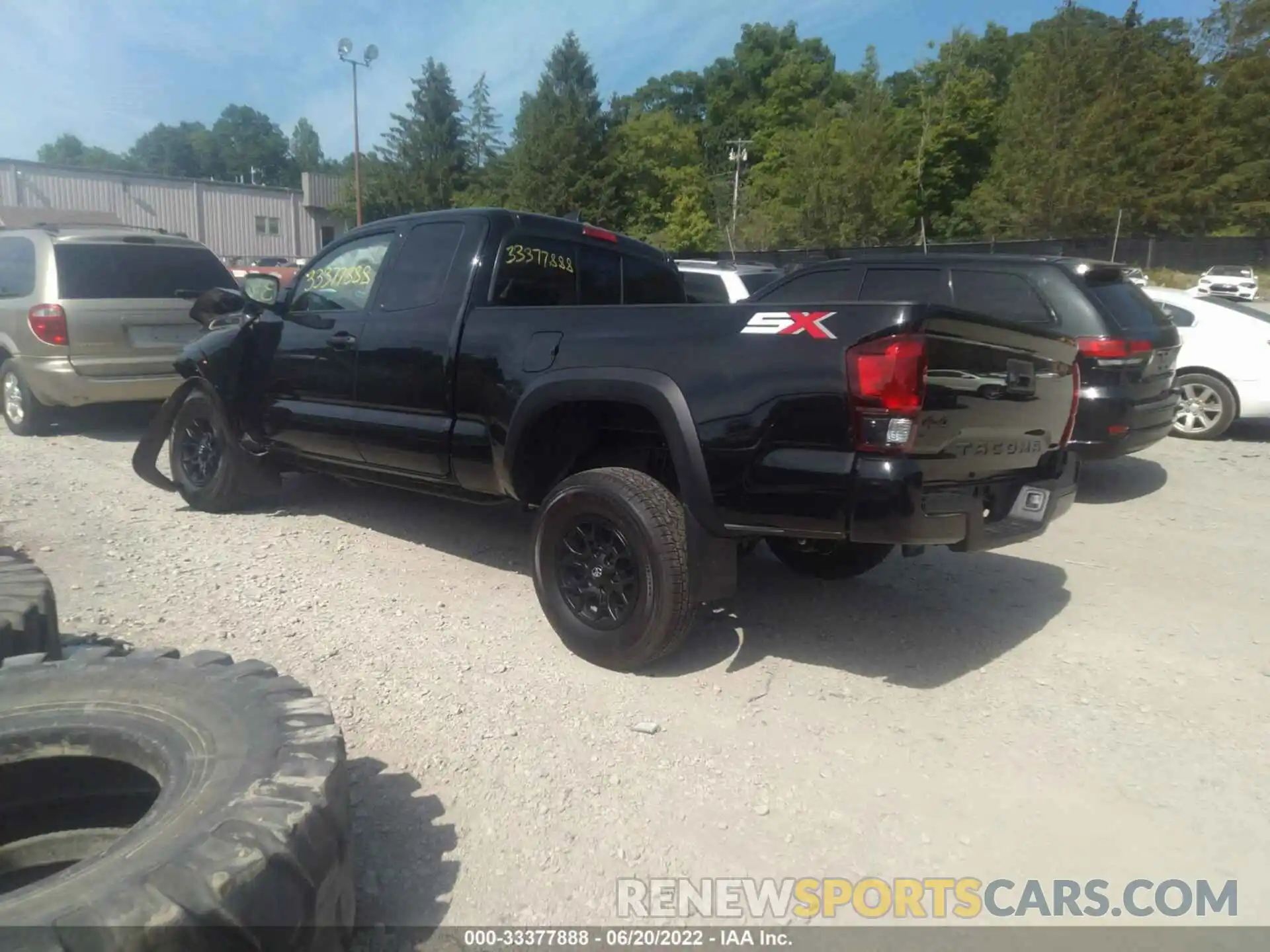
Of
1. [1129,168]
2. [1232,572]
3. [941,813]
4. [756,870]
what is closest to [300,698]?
[756,870]

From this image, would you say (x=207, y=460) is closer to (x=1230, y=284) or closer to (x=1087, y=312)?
(x=1087, y=312)

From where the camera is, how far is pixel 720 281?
30.8 feet

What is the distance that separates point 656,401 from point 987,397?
1249mm

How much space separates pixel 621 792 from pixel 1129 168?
45609 millimetres

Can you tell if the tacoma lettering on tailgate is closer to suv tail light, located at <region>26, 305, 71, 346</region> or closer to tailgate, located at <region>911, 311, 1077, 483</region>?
tailgate, located at <region>911, 311, 1077, 483</region>

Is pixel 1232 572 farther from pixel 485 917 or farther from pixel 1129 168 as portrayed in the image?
pixel 1129 168

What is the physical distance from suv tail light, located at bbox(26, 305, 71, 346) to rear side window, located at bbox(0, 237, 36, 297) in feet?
0.97

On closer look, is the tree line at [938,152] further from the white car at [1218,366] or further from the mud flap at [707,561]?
the mud flap at [707,561]

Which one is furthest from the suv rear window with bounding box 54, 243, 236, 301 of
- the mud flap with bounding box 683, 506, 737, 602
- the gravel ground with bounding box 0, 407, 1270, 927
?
the mud flap with bounding box 683, 506, 737, 602

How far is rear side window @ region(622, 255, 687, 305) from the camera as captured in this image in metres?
5.35

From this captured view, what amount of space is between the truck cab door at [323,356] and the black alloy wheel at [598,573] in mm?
1767

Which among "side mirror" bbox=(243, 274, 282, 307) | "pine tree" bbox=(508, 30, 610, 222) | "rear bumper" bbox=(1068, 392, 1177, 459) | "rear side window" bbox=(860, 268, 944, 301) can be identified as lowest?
"rear bumper" bbox=(1068, 392, 1177, 459)

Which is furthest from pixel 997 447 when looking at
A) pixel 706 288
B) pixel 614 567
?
pixel 706 288

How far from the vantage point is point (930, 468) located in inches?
126
